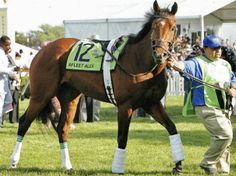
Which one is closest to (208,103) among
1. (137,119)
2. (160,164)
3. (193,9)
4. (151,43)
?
(151,43)

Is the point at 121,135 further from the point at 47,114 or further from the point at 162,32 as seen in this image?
the point at 47,114

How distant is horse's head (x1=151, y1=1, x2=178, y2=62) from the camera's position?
7.28 metres

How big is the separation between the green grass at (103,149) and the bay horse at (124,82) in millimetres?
384

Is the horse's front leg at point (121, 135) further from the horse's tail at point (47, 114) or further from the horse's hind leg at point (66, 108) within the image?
the horse's tail at point (47, 114)

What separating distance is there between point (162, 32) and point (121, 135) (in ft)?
4.71

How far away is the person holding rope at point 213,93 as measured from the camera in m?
7.62

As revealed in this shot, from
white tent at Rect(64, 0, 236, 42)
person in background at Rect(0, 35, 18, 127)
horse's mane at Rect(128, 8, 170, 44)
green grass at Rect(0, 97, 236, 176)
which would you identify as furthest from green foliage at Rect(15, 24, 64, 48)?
horse's mane at Rect(128, 8, 170, 44)

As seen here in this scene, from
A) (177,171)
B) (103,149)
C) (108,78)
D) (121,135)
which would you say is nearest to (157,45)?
(108,78)

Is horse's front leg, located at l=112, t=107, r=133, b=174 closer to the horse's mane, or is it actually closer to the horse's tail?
the horse's mane

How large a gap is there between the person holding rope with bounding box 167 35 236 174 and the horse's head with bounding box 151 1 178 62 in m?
0.37

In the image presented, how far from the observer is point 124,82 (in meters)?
7.83

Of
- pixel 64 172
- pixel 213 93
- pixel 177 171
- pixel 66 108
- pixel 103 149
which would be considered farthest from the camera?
pixel 103 149

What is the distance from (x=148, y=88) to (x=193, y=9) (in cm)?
1503

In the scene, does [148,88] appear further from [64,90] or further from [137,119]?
[137,119]
